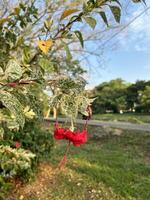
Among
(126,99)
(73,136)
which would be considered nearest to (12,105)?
(73,136)

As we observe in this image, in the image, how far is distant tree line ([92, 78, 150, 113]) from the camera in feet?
80.0

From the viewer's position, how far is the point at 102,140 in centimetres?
906

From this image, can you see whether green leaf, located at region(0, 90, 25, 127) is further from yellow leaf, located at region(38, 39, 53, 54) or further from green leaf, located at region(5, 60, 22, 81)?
yellow leaf, located at region(38, 39, 53, 54)

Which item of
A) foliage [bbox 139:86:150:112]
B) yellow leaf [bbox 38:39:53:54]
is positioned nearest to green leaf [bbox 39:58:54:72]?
yellow leaf [bbox 38:39:53:54]

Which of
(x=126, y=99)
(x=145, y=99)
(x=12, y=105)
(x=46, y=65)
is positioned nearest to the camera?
(x=12, y=105)

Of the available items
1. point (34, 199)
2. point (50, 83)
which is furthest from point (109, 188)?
point (50, 83)

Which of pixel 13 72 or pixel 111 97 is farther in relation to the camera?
pixel 111 97

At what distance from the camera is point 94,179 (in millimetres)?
4734

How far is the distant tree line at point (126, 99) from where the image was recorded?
80.0ft

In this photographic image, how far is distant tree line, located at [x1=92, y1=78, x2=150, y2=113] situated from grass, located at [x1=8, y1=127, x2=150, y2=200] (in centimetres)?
1729

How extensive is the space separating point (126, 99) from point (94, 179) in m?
20.9

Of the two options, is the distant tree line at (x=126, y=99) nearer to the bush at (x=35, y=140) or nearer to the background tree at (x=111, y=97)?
the background tree at (x=111, y=97)

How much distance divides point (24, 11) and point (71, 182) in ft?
10.1

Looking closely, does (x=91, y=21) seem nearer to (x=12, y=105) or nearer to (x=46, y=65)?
(x=46, y=65)
